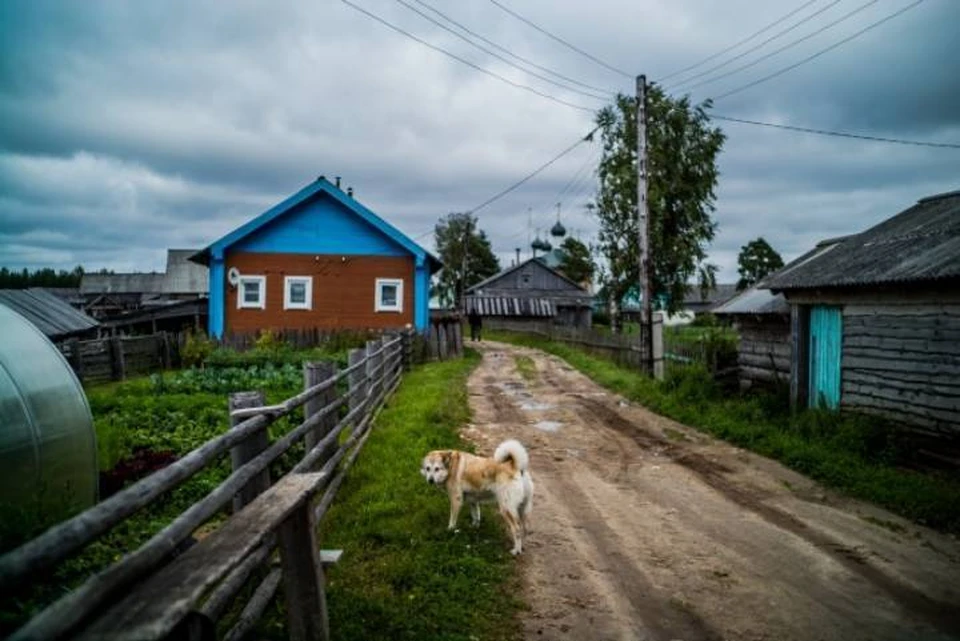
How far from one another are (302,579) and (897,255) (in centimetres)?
1099

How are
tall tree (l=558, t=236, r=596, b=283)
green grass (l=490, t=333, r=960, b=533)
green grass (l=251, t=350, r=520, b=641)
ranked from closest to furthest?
1. green grass (l=251, t=350, r=520, b=641)
2. green grass (l=490, t=333, r=960, b=533)
3. tall tree (l=558, t=236, r=596, b=283)

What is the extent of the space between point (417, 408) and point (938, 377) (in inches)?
342

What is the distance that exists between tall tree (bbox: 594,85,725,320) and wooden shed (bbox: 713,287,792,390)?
18.9m

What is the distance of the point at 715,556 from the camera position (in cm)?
610

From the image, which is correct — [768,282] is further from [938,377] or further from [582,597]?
[582,597]

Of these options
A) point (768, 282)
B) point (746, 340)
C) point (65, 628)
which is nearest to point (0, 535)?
point (65, 628)

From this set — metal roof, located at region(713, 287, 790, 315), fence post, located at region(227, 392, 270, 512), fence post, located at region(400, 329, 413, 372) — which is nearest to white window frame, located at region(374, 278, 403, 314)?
fence post, located at region(400, 329, 413, 372)

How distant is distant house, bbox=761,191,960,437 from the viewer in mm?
9266

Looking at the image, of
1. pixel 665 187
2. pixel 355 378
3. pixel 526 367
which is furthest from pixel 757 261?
pixel 355 378

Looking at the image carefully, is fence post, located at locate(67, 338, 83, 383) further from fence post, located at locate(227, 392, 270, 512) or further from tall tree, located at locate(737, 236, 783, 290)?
tall tree, located at locate(737, 236, 783, 290)

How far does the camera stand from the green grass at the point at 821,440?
776 centimetres

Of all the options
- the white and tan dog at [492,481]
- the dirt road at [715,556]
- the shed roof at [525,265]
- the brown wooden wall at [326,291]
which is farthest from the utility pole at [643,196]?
the shed roof at [525,265]

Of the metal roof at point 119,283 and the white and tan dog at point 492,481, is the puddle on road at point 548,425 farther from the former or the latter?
the metal roof at point 119,283

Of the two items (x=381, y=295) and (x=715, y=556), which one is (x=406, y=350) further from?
(x=715, y=556)
